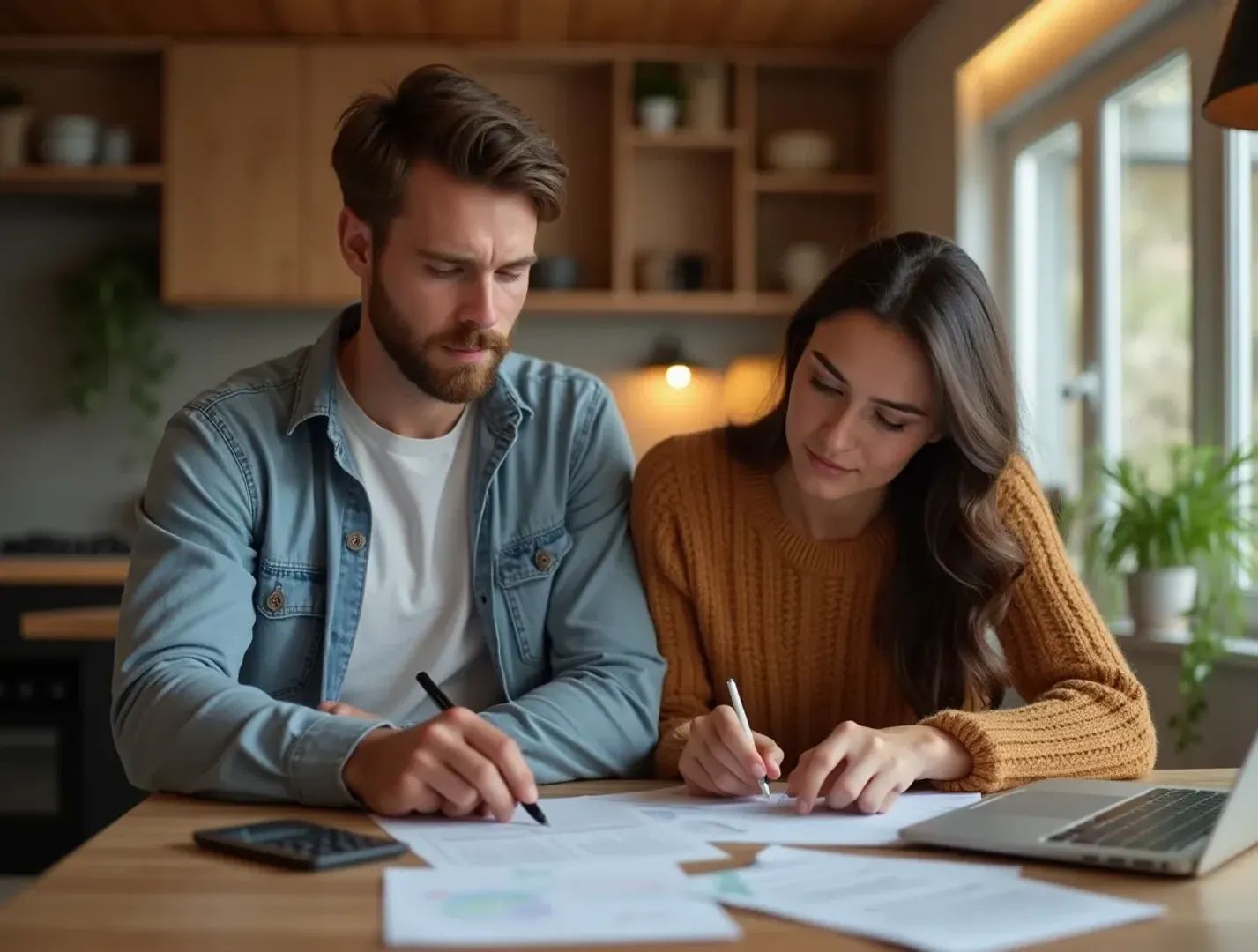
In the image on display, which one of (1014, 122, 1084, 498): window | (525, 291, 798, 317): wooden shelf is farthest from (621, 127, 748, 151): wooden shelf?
(1014, 122, 1084, 498): window

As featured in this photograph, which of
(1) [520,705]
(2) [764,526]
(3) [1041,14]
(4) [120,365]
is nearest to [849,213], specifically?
(3) [1041,14]

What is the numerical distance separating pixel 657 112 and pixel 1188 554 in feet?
8.32

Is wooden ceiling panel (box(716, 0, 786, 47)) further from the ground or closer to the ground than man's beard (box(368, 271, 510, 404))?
further from the ground

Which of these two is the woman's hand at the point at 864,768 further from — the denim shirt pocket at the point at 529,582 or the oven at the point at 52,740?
→ the oven at the point at 52,740

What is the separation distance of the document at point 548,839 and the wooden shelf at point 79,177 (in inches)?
153

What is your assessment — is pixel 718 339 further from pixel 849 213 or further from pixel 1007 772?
pixel 1007 772

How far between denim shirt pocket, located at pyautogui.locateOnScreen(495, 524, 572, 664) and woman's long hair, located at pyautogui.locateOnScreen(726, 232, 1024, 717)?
1.27ft

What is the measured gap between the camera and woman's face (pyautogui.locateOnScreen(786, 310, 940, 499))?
67.8 inches

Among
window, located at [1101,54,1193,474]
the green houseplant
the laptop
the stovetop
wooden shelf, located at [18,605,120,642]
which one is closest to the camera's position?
the laptop

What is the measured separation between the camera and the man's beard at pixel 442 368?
1.75 meters

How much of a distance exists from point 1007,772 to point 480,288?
77 cm

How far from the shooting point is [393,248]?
1.79m

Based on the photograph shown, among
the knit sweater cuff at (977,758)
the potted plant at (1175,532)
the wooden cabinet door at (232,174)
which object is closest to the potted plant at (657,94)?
the wooden cabinet door at (232,174)

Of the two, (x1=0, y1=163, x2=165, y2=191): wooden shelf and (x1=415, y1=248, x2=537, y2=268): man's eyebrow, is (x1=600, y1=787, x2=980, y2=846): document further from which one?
(x1=0, y1=163, x2=165, y2=191): wooden shelf
